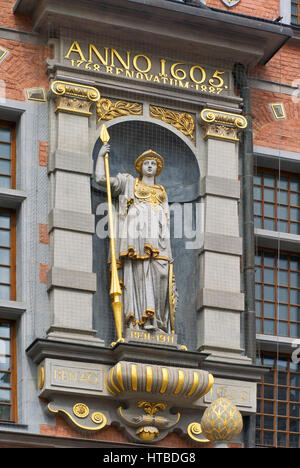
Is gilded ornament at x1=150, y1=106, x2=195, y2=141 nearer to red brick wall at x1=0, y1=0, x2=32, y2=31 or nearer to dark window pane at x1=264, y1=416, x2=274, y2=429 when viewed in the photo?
red brick wall at x1=0, y1=0, x2=32, y2=31

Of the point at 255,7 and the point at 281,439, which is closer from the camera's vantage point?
the point at 281,439

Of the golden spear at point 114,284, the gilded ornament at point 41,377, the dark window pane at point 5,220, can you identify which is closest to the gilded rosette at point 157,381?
the golden spear at point 114,284

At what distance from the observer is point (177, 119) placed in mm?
25422

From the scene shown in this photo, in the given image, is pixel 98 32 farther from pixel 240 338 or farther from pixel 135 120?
pixel 240 338

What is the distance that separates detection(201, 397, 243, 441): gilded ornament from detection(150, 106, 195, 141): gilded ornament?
532cm

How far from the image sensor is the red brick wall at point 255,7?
86.6 ft

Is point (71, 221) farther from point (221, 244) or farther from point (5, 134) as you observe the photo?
point (221, 244)

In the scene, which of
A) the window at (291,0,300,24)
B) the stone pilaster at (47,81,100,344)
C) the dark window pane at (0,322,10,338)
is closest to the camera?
the stone pilaster at (47,81,100,344)

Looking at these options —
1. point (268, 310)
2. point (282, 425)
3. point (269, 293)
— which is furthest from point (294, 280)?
point (282, 425)

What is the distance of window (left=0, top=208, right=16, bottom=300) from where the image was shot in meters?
24.1

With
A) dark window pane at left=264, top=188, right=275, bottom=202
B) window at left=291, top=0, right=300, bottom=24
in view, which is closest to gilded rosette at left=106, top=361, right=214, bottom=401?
dark window pane at left=264, top=188, right=275, bottom=202

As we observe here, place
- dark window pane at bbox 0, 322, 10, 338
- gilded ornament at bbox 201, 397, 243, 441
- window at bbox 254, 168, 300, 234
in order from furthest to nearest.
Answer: window at bbox 254, 168, 300, 234
dark window pane at bbox 0, 322, 10, 338
gilded ornament at bbox 201, 397, 243, 441

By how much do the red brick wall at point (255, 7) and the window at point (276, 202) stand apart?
2.30 m

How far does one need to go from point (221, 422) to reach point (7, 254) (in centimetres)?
454
